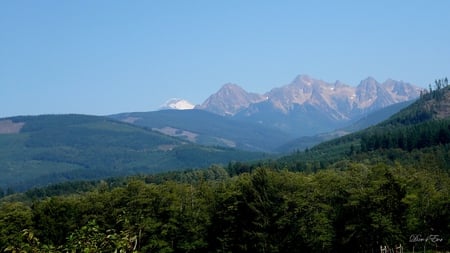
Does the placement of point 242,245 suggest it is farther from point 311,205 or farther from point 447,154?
point 447,154

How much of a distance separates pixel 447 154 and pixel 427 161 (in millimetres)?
20562

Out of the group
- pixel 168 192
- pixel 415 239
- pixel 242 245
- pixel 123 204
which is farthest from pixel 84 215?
pixel 415 239

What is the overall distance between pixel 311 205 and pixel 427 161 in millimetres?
66567

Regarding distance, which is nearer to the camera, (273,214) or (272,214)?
(273,214)

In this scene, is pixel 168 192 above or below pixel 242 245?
above

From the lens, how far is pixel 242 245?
88062mm

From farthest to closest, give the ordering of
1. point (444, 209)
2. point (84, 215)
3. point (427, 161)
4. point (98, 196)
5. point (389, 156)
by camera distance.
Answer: point (389, 156) < point (427, 161) < point (98, 196) < point (84, 215) < point (444, 209)

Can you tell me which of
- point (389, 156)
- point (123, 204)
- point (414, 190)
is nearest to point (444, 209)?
point (414, 190)

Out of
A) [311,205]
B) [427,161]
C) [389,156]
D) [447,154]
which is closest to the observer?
[311,205]

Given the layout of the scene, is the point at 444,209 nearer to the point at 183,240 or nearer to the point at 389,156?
the point at 183,240

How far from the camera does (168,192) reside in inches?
3809

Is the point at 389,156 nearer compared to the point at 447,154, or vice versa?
the point at 447,154

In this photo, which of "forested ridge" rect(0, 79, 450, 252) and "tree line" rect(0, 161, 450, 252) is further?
"tree line" rect(0, 161, 450, 252)

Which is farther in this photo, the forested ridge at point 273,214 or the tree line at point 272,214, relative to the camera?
the tree line at point 272,214
